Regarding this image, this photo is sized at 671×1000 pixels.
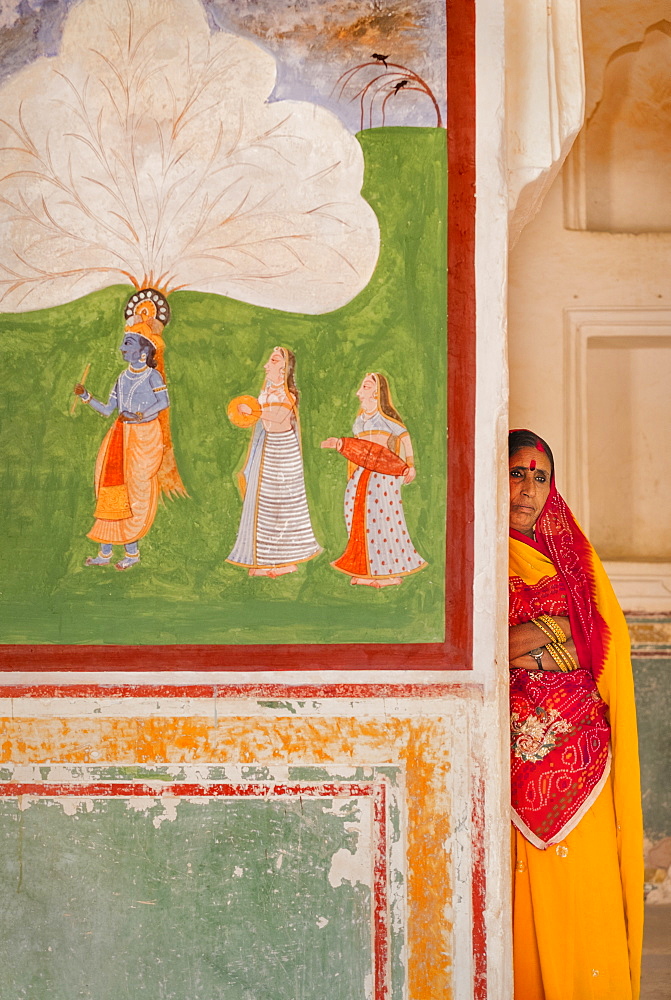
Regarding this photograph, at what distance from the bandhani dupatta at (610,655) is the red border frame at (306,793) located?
2.75 feet

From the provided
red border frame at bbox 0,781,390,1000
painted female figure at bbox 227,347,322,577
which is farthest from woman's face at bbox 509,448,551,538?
red border frame at bbox 0,781,390,1000

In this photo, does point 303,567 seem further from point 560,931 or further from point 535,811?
point 560,931

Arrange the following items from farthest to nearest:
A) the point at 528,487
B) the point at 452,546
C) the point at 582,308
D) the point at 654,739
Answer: the point at 582,308
the point at 654,739
the point at 528,487
the point at 452,546

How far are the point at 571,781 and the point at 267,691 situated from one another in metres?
1.07

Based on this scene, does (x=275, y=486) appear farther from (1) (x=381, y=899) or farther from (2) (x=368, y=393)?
(1) (x=381, y=899)

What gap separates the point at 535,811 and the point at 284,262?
200 centimetres

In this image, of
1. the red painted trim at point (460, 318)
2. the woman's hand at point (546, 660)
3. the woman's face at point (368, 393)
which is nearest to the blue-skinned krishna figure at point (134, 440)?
the woman's face at point (368, 393)

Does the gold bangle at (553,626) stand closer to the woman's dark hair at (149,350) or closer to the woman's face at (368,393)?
the woman's face at (368,393)

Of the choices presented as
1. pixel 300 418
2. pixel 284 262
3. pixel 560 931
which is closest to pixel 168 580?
pixel 300 418

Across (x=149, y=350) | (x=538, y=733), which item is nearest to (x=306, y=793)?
(x=538, y=733)

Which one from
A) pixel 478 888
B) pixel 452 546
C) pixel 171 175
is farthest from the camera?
pixel 171 175

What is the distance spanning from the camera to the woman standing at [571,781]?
9.62ft

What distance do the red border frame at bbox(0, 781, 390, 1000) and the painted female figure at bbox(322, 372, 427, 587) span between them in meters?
0.65

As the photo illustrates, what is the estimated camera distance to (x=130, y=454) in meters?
2.95
